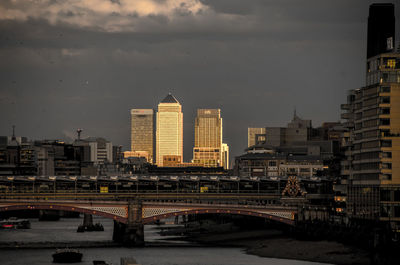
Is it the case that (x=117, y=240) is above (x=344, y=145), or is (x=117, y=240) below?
below

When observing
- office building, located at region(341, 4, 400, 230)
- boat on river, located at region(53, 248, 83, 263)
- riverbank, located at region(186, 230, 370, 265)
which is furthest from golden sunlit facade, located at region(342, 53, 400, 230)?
boat on river, located at region(53, 248, 83, 263)

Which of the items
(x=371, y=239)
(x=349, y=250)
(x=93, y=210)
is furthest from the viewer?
(x=93, y=210)

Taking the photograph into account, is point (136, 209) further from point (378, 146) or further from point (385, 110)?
point (385, 110)

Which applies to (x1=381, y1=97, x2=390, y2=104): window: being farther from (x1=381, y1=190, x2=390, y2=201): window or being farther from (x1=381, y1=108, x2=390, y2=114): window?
(x1=381, y1=190, x2=390, y2=201): window

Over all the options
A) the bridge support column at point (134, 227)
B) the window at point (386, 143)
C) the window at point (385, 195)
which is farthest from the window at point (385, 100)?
the bridge support column at point (134, 227)

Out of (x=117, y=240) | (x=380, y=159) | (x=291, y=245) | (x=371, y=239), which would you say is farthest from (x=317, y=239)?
(x=117, y=240)

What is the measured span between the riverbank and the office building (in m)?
10.7

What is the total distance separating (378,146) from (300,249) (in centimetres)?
2165

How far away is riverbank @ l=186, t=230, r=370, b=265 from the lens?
140 metres

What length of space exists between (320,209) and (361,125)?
21.0m

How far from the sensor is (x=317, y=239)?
164 meters

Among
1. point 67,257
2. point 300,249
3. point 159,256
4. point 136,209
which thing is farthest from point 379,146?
point 67,257

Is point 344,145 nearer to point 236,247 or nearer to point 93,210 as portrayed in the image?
A: point 236,247

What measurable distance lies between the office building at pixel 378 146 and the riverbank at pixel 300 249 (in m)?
10.7
